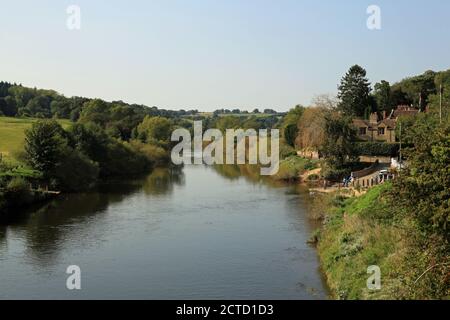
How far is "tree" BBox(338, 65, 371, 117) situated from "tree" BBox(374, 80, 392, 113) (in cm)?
606

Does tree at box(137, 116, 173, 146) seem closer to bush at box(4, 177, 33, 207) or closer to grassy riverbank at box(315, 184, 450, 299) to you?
bush at box(4, 177, 33, 207)

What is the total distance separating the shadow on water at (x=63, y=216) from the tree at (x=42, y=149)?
3008 mm

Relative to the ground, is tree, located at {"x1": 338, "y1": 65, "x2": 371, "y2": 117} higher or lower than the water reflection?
higher

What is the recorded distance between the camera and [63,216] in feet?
112

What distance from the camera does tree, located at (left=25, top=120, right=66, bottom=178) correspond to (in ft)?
Result: 145

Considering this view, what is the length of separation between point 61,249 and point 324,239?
11936 millimetres

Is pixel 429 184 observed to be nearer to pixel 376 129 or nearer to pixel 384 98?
pixel 376 129

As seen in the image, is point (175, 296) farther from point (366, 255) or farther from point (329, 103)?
point (329, 103)

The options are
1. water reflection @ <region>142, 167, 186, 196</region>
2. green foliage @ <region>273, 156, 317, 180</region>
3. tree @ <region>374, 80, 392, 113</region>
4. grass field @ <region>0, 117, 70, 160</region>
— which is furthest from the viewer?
tree @ <region>374, 80, 392, 113</region>

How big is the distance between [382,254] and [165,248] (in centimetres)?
1064

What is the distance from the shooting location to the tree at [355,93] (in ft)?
243

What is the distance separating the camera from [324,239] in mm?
25484

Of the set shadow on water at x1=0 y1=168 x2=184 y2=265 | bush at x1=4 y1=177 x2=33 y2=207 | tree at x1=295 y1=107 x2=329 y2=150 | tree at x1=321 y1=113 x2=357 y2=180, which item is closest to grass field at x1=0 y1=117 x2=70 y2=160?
shadow on water at x1=0 y1=168 x2=184 y2=265
